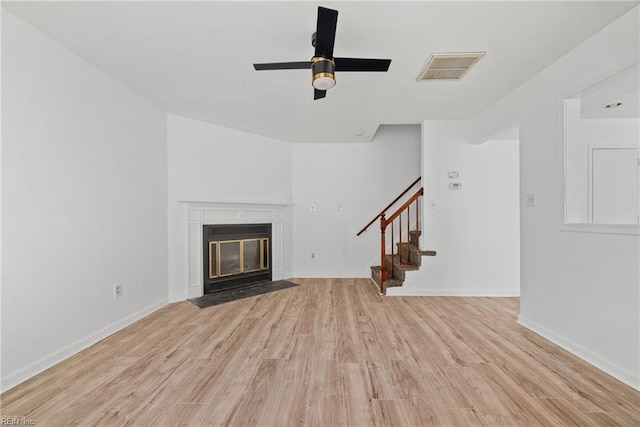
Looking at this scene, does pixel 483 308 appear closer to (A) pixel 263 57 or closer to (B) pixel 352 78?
(B) pixel 352 78

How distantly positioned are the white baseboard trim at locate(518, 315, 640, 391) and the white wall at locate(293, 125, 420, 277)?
2.66 meters

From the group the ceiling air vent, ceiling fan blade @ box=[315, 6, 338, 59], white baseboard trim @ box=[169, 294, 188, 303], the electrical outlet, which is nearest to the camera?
Answer: ceiling fan blade @ box=[315, 6, 338, 59]

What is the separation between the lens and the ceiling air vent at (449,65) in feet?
7.61

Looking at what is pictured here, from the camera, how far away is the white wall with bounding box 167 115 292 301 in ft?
12.4

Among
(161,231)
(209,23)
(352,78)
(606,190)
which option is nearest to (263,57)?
(209,23)

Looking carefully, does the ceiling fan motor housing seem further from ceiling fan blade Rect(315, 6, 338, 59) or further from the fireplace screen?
the fireplace screen

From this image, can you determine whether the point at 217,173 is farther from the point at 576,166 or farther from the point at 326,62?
the point at 576,166

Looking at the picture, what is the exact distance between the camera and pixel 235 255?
4480mm

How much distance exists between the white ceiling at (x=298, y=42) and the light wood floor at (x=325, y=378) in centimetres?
256

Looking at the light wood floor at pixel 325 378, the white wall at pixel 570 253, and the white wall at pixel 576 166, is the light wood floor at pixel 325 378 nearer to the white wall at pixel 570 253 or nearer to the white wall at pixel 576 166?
the white wall at pixel 570 253

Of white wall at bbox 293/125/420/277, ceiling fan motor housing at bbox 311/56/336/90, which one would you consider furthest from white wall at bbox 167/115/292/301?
ceiling fan motor housing at bbox 311/56/336/90

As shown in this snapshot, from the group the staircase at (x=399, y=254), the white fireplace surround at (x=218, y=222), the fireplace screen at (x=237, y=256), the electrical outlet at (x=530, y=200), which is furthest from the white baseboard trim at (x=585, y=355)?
the fireplace screen at (x=237, y=256)

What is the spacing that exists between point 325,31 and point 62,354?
125 inches

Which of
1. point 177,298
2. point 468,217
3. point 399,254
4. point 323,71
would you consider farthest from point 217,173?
point 468,217
